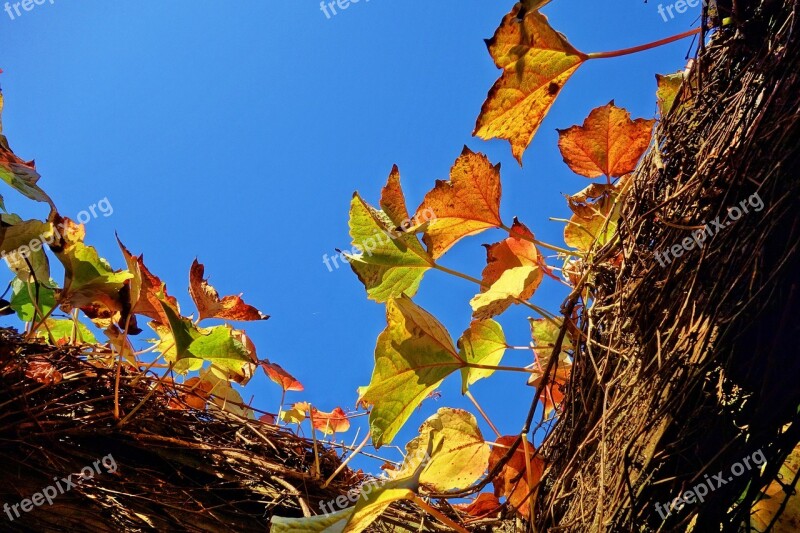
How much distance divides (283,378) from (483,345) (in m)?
0.48

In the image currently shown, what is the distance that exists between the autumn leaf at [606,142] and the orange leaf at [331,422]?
66cm

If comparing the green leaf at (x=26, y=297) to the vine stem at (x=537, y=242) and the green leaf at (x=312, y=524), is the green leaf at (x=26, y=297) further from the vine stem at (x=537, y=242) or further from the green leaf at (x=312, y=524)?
the vine stem at (x=537, y=242)

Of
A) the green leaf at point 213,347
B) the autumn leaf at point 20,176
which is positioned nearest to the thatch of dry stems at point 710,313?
the green leaf at point 213,347

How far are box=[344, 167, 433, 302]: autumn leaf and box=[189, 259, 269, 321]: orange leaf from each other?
0.25 m

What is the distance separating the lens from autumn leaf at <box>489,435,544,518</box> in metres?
0.79

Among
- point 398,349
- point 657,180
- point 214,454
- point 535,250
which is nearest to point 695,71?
point 657,180

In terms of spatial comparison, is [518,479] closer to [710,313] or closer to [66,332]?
[710,313]

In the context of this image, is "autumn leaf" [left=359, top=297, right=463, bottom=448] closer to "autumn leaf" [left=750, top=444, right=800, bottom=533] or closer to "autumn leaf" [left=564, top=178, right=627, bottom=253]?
"autumn leaf" [left=564, top=178, right=627, bottom=253]

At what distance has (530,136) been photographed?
2.64ft

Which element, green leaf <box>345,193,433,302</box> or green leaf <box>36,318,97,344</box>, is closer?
green leaf <box>345,193,433,302</box>

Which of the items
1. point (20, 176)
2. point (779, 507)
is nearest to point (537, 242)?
point (779, 507)

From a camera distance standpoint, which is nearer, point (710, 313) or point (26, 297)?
point (710, 313)

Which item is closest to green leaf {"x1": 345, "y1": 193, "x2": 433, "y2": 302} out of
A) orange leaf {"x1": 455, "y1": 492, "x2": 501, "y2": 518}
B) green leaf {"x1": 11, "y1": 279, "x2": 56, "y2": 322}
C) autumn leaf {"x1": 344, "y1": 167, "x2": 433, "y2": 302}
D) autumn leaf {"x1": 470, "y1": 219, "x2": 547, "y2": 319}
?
autumn leaf {"x1": 344, "y1": 167, "x2": 433, "y2": 302}

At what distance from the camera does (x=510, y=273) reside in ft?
2.82
